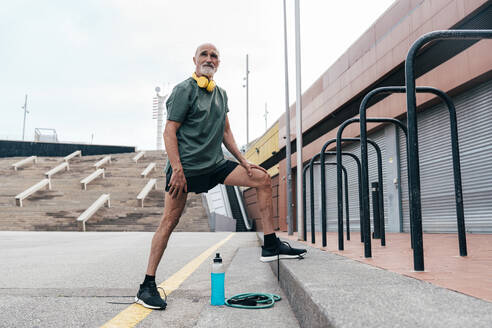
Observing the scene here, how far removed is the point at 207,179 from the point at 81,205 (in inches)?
806

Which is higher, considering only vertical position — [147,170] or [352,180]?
[147,170]

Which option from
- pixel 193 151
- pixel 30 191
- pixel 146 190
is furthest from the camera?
pixel 146 190

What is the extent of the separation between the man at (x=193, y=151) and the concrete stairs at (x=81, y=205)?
16826 millimetres

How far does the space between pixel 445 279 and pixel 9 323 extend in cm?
256

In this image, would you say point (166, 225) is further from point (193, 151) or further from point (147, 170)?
point (147, 170)

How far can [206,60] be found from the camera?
314 centimetres

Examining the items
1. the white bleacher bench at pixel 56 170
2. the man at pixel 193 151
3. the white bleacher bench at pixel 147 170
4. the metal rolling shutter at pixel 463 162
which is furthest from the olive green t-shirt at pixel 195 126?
the white bleacher bench at pixel 147 170

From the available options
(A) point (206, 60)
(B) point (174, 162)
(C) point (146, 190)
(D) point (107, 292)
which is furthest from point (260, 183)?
(C) point (146, 190)

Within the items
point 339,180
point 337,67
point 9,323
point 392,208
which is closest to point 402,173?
point 392,208

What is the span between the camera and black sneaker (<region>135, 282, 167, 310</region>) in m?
2.77

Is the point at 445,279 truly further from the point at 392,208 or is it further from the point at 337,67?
the point at 337,67

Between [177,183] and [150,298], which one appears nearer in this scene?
[150,298]

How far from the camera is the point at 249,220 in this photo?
2961cm

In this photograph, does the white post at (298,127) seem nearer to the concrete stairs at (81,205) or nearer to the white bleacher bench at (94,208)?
the concrete stairs at (81,205)
